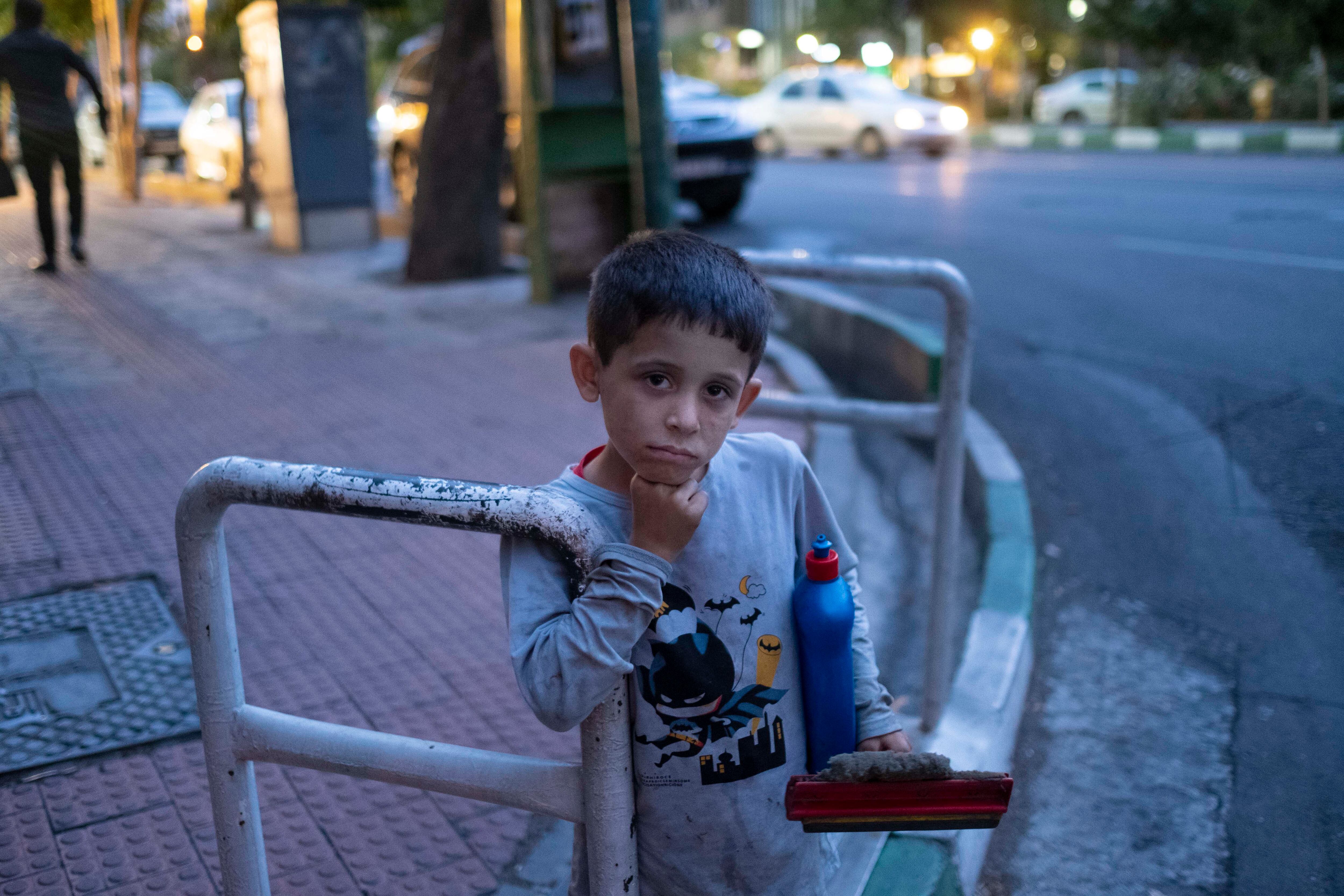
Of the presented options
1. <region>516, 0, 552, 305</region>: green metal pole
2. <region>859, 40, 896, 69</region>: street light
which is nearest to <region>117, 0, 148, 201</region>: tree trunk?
<region>516, 0, 552, 305</region>: green metal pole

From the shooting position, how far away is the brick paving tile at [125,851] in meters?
2.32

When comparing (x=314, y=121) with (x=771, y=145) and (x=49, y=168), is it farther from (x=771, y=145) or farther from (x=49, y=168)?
(x=771, y=145)

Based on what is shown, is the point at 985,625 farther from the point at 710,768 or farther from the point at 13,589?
the point at 13,589

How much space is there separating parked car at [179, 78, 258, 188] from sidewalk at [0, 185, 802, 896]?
8.98m

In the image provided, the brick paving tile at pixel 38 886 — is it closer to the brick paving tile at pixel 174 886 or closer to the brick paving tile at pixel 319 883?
the brick paving tile at pixel 174 886

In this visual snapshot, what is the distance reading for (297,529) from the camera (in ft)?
13.6

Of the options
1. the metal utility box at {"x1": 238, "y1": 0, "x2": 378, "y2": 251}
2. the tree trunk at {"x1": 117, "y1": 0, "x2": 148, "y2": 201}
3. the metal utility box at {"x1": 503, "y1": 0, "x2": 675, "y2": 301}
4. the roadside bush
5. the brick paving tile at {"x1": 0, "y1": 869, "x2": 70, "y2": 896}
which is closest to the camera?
the brick paving tile at {"x1": 0, "y1": 869, "x2": 70, "y2": 896}

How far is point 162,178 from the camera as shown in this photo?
69.4 feet

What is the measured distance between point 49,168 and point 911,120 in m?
17.1

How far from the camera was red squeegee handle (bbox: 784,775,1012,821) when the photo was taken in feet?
4.70

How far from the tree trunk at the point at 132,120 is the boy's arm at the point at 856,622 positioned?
54.6 feet

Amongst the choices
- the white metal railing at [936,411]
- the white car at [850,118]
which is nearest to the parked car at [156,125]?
the white car at [850,118]

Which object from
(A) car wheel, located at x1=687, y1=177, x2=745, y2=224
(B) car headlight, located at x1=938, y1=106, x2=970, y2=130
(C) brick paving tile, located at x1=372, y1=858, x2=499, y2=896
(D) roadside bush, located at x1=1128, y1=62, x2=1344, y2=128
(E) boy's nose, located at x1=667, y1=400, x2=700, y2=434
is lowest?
(C) brick paving tile, located at x1=372, y1=858, x2=499, y2=896

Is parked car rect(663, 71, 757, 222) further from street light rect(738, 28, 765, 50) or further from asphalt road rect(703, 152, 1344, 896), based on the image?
street light rect(738, 28, 765, 50)
